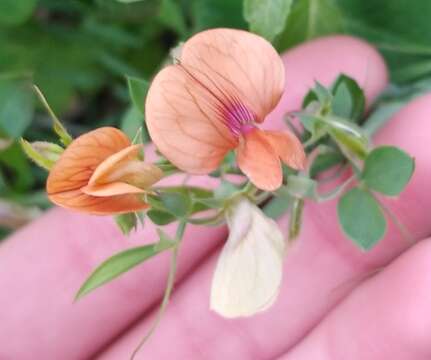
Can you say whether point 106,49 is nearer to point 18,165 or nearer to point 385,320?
point 18,165

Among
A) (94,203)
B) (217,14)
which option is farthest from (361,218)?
(217,14)

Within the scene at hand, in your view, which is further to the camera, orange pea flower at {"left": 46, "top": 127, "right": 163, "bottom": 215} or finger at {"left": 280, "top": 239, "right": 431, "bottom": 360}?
finger at {"left": 280, "top": 239, "right": 431, "bottom": 360}

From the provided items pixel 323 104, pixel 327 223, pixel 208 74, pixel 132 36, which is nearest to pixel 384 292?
pixel 327 223

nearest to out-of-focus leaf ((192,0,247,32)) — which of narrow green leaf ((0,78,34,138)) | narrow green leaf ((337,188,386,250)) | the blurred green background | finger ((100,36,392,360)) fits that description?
the blurred green background

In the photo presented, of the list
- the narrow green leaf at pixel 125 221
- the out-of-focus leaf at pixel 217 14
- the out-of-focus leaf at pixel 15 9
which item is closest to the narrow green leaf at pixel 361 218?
the narrow green leaf at pixel 125 221

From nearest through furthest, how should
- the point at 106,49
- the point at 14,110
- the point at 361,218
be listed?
the point at 361,218 < the point at 14,110 < the point at 106,49

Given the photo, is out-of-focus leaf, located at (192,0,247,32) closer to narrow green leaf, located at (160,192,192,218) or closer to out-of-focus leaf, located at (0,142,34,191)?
out-of-focus leaf, located at (0,142,34,191)
